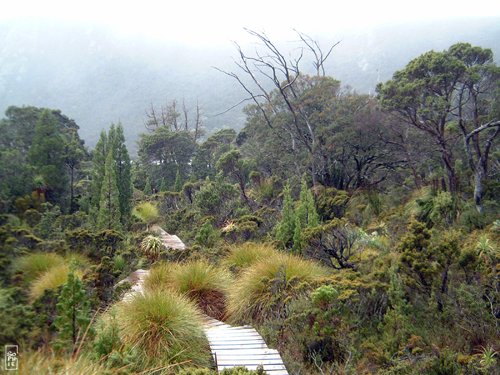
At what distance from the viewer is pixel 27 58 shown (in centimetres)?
8650

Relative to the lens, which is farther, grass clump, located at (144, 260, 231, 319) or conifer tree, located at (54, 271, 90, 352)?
grass clump, located at (144, 260, 231, 319)

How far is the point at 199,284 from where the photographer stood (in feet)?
23.5

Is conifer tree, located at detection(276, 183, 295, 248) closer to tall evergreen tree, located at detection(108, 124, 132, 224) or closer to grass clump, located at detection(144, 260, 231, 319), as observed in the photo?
grass clump, located at detection(144, 260, 231, 319)

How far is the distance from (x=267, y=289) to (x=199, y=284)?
1.15m

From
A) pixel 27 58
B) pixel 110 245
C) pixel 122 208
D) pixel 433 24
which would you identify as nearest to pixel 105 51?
pixel 27 58

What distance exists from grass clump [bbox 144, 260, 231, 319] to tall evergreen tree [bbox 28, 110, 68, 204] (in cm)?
1195

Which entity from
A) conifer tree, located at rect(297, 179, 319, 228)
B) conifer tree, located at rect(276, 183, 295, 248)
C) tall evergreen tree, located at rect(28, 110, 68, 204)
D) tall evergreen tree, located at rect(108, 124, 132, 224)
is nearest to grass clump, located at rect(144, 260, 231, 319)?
conifer tree, located at rect(276, 183, 295, 248)

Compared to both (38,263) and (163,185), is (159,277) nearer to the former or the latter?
(38,263)

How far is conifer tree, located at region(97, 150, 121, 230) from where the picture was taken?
45.1 ft

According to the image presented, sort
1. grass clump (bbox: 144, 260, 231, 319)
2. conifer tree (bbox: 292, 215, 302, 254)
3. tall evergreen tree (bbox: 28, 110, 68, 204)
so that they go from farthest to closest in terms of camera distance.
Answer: tall evergreen tree (bbox: 28, 110, 68, 204) < conifer tree (bbox: 292, 215, 302, 254) < grass clump (bbox: 144, 260, 231, 319)

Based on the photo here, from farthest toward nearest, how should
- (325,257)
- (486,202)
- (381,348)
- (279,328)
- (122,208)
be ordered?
1. (122,208)
2. (486,202)
3. (325,257)
4. (279,328)
5. (381,348)

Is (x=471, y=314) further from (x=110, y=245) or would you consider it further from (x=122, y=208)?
(x=122, y=208)

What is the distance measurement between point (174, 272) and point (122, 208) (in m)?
9.57

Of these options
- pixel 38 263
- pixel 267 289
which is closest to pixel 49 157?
pixel 38 263
